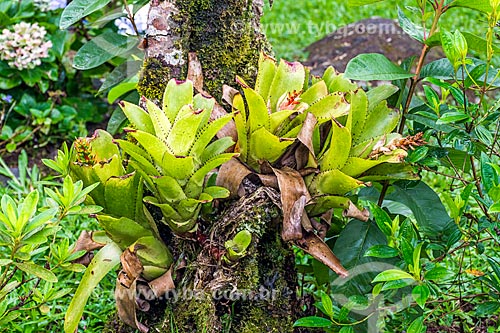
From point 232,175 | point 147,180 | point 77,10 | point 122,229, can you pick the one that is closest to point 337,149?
point 232,175

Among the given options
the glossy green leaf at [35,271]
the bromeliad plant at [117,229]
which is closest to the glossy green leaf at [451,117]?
the bromeliad plant at [117,229]

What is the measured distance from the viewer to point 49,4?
376cm

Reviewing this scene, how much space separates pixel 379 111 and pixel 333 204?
11.9 inches

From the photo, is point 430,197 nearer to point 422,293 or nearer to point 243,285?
point 422,293

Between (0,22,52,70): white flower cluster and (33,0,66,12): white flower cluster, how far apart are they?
0.68ft

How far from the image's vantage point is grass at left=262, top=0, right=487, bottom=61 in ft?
18.5

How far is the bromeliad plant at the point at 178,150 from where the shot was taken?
1503 mm

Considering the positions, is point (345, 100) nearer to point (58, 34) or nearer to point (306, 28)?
point (58, 34)

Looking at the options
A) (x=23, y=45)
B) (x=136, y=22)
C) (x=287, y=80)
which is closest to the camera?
(x=287, y=80)

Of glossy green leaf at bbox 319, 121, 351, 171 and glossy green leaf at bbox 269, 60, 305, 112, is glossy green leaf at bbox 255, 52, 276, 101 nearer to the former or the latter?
glossy green leaf at bbox 269, 60, 305, 112

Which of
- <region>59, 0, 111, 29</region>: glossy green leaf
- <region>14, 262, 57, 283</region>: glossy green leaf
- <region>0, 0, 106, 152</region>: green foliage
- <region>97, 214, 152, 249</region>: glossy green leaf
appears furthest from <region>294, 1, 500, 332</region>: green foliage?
<region>0, 0, 106, 152</region>: green foliage

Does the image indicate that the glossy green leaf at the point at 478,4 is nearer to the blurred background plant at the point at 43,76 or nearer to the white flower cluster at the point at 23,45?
the blurred background plant at the point at 43,76

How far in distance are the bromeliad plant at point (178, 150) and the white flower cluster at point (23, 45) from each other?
223cm

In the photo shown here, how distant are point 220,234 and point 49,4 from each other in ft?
8.68
